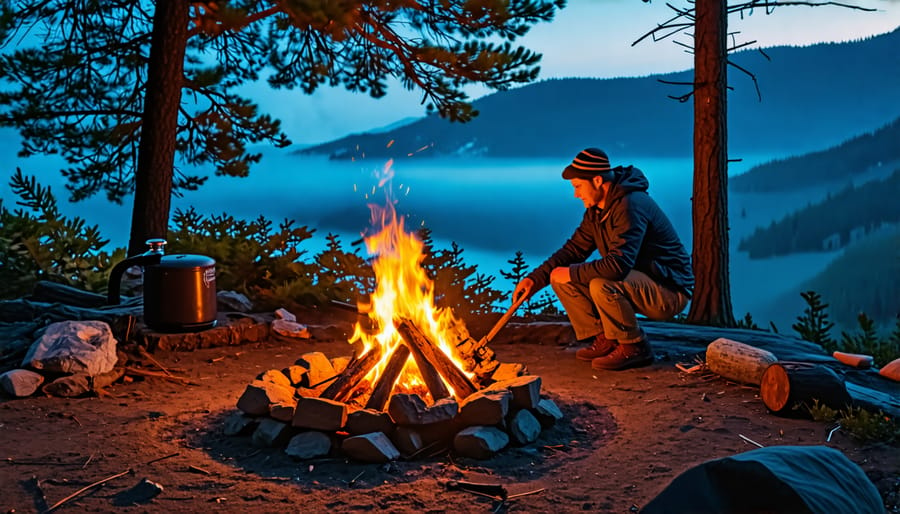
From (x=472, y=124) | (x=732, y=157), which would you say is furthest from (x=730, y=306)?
(x=472, y=124)

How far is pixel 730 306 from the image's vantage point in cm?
741

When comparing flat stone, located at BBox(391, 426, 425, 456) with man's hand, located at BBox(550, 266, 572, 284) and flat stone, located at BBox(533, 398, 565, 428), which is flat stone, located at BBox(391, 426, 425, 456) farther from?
man's hand, located at BBox(550, 266, 572, 284)

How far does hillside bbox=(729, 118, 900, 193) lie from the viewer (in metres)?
12.3

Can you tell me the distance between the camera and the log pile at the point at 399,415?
12.6ft

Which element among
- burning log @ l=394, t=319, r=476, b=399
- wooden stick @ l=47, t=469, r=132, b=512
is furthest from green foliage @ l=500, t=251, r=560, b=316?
wooden stick @ l=47, t=469, r=132, b=512

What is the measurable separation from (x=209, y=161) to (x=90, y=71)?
5.02ft

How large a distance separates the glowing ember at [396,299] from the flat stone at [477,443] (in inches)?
29.8

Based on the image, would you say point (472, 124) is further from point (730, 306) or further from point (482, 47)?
point (730, 306)

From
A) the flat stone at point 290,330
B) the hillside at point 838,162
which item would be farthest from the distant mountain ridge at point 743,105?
the flat stone at point 290,330

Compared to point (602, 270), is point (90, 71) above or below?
above

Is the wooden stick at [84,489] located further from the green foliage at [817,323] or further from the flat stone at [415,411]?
the green foliage at [817,323]

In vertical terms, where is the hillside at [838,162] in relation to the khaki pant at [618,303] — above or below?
above

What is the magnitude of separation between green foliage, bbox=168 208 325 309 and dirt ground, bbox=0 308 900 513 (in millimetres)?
1788

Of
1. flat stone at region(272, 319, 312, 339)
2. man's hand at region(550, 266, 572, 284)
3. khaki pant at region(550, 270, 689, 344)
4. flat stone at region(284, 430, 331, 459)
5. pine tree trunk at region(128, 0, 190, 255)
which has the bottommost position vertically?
flat stone at region(284, 430, 331, 459)
